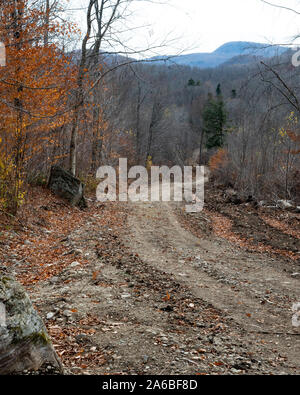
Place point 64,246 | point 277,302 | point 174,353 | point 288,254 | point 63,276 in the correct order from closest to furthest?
point 174,353
point 277,302
point 63,276
point 64,246
point 288,254

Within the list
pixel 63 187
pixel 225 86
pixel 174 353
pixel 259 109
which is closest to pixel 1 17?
pixel 63 187

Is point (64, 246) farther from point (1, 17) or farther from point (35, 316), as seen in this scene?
point (1, 17)

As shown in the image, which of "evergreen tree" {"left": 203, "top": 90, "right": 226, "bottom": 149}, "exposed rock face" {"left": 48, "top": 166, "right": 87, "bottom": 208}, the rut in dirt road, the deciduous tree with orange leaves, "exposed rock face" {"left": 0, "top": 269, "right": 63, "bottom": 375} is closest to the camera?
"exposed rock face" {"left": 0, "top": 269, "right": 63, "bottom": 375}

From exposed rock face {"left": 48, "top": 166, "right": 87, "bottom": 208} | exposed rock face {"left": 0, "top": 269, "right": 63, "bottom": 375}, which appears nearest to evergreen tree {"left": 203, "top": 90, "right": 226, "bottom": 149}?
exposed rock face {"left": 48, "top": 166, "right": 87, "bottom": 208}

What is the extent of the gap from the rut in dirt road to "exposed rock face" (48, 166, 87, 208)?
271 centimetres

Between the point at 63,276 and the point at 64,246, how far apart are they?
6.05 feet

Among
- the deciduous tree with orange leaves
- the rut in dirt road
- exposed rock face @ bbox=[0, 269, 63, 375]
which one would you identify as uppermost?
the deciduous tree with orange leaves

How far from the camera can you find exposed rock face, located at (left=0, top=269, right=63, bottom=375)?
7.98 feet

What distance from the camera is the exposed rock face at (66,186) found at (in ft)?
38.1

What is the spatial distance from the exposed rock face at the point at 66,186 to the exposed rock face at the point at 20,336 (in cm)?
894

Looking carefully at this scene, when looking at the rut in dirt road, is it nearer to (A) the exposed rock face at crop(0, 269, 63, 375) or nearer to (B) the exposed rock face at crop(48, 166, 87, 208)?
(A) the exposed rock face at crop(0, 269, 63, 375)

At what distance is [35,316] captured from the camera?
8.93 feet

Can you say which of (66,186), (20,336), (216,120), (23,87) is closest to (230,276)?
(20,336)
